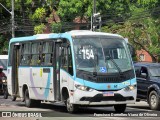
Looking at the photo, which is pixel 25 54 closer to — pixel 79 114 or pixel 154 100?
pixel 79 114

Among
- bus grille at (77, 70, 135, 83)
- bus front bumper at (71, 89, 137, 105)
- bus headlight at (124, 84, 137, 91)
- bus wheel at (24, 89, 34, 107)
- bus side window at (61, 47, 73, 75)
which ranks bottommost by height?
bus wheel at (24, 89, 34, 107)

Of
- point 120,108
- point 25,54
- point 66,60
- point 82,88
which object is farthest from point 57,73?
point 25,54

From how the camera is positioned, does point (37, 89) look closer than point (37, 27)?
Yes

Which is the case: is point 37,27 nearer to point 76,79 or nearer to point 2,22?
point 2,22

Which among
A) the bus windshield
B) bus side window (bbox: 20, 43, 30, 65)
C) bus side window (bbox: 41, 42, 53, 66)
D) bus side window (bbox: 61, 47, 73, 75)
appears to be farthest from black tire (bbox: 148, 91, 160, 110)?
bus side window (bbox: 20, 43, 30, 65)

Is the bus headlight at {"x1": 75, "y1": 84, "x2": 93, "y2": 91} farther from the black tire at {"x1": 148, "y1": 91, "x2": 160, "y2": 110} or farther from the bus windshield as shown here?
the black tire at {"x1": 148, "y1": 91, "x2": 160, "y2": 110}

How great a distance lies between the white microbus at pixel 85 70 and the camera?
16828 mm

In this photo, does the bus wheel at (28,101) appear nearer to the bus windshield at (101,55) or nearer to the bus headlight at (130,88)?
the bus windshield at (101,55)

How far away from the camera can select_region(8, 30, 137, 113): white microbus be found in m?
16.8

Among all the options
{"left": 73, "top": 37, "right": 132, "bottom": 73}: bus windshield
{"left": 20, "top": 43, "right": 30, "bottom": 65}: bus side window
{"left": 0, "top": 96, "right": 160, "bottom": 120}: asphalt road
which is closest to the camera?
{"left": 0, "top": 96, "right": 160, "bottom": 120}: asphalt road

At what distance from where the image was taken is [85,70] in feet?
55.9

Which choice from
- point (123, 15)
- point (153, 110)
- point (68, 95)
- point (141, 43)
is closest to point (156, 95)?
point (153, 110)

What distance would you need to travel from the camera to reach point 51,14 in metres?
58.4

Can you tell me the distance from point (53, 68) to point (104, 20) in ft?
123
